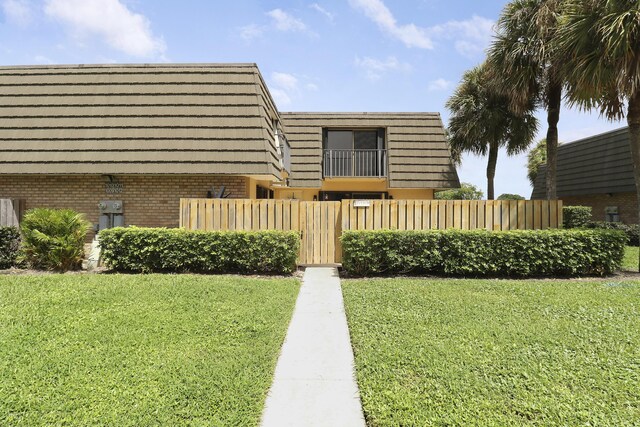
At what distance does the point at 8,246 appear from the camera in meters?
9.30

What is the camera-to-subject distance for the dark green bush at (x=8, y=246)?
9.23 m

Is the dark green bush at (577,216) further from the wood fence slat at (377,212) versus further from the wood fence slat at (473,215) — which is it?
the wood fence slat at (377,212)

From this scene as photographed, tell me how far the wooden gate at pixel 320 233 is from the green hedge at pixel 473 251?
120 centimetres

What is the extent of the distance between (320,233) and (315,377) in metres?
6.40

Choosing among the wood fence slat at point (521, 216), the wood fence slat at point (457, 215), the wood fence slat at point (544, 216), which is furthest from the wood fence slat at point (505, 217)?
the wood fence slat at point (457, 215)

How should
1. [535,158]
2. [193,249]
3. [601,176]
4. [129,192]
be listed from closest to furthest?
[193,249]
[129,192]
[601,176]
[535,158]

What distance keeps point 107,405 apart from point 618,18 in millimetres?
12921


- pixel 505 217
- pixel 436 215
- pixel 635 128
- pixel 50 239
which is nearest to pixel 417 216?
pixel 436 215

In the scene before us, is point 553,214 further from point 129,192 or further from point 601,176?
point 601,176

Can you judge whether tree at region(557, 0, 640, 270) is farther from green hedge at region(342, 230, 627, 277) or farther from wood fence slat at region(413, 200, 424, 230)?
wood fence slat at region(413, 200, 424, 230)

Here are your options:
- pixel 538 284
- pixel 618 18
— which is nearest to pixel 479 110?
pixel 618 18

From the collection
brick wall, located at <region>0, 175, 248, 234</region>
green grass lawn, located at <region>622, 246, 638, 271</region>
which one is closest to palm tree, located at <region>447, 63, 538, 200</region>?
green grass lawn, located at <region>622, 246, 638, 271</region>

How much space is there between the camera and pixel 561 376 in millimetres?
3842

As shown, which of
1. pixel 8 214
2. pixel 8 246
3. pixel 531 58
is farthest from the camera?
pixel 531 58
